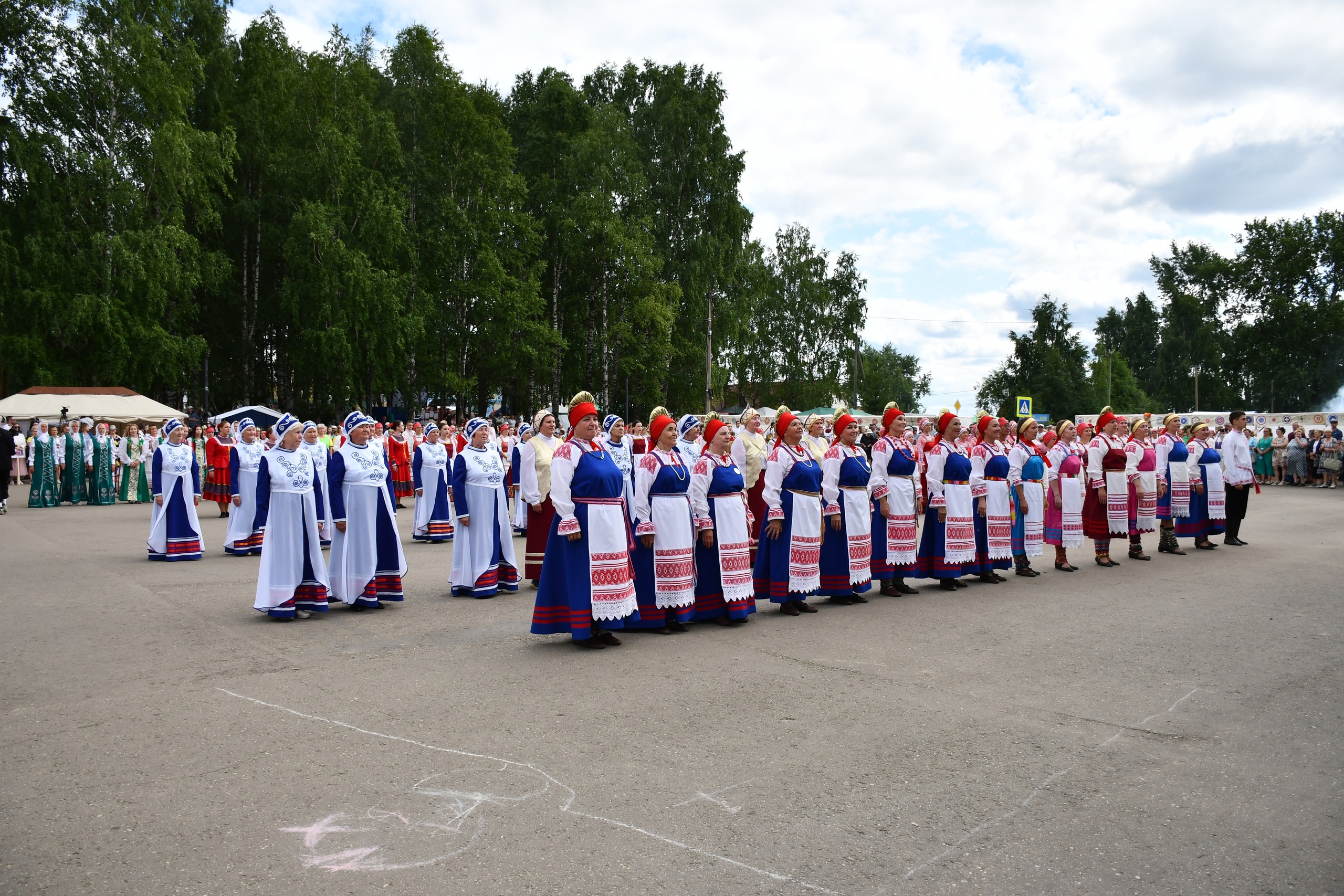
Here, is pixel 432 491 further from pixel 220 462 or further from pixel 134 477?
pixel 134 477

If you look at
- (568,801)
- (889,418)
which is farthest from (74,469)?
(568,801)

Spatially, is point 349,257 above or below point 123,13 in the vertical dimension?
below

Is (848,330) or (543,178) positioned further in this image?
(848,330)

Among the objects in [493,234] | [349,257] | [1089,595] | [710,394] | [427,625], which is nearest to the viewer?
[427,625]

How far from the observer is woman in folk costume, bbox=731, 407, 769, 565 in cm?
1020

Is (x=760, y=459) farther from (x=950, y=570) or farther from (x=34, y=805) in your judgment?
(x=34, y=805)

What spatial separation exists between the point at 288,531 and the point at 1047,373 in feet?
238

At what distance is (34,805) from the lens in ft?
13.9

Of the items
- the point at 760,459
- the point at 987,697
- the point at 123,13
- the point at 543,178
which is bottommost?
the point at 987,697

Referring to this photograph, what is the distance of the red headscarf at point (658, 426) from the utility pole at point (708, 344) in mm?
31883

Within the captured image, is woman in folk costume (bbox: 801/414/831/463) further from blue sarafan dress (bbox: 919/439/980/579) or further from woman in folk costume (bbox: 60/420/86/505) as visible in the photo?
woman in folk costume (bbox: 60/420/86/505)

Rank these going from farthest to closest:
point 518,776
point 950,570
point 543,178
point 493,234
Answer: point 543,178
point 493,234
point 950,570
point 518,776

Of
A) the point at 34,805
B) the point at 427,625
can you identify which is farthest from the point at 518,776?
the point at 427,625

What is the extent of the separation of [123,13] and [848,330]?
38050mm
